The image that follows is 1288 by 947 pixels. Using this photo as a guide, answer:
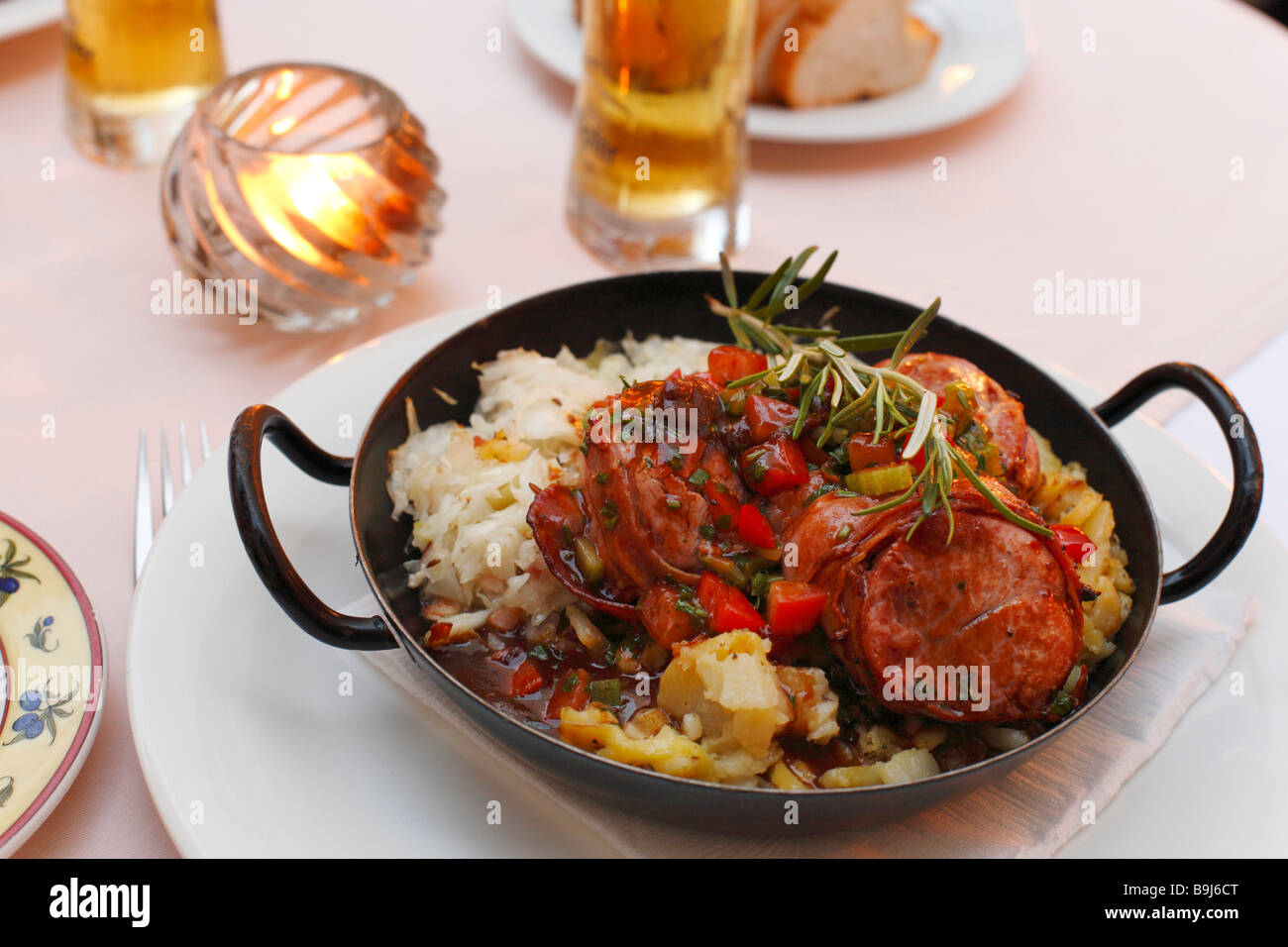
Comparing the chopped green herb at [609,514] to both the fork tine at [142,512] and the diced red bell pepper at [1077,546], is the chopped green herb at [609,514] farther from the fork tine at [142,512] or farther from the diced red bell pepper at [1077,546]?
the fork tine at [142,512]

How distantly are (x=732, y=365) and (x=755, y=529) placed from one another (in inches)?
16.2

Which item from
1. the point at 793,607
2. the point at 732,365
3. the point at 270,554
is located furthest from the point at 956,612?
the point at 270,554

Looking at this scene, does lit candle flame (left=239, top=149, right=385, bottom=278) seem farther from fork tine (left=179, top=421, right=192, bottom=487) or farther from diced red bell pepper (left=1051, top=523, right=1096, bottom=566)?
diced red bell pepper (left=1051, top=523, right=1096, bottom=566)

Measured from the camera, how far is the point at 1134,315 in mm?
3613

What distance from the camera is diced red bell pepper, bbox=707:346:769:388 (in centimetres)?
241

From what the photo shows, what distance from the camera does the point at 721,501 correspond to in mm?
2172

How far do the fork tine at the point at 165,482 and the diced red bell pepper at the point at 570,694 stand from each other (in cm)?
103

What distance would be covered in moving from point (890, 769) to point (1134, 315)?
2208 millimetres

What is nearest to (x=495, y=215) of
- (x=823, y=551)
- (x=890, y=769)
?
(x=823, y=551)

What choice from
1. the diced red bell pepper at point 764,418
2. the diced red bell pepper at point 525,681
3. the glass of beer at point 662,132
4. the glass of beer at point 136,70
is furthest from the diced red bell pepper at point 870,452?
the glass of beer at point 136,70

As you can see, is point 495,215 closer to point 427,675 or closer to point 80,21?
point 80,21

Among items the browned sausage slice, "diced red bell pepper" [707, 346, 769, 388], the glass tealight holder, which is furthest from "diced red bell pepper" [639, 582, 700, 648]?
the glass tealight holder

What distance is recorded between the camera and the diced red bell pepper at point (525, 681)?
2172mm

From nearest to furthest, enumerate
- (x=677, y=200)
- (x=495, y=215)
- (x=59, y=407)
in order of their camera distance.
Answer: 1. (x=59, y=407)
2. (x=677, y=200)
3. (x=495, y=215)
